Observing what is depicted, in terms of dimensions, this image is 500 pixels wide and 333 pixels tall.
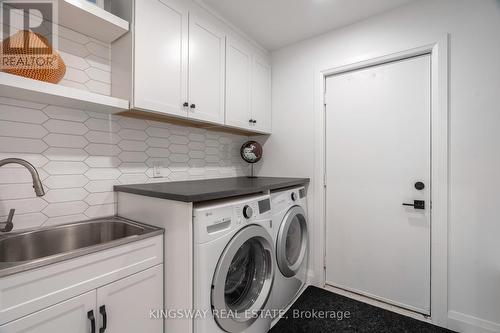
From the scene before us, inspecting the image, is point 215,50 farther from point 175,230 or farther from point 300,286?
point 300,286

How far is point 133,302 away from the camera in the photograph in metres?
1.12

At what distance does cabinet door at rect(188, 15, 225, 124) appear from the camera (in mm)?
1661

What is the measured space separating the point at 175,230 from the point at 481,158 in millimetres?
A: 2025

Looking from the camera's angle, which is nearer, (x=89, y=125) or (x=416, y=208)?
(x=89, y=125)

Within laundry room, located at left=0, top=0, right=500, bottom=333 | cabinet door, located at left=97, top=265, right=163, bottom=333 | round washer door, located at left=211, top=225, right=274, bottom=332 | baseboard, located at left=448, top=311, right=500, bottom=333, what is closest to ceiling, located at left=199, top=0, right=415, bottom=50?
laundry room, located at left=0, top=0, right=500, bottom=333

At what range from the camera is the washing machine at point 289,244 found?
5.48 feet

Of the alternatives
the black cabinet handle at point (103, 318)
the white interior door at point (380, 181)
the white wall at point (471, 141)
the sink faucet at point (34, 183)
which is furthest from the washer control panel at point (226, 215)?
the white wall at point (471, 141)

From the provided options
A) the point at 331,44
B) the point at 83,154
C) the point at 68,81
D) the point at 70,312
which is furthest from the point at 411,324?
the point at 68,81

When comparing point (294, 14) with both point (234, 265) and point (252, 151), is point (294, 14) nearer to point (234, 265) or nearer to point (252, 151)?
point (252, 151)

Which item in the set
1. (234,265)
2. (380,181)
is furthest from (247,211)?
(380,181)

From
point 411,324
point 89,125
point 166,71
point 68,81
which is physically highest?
point 166,71

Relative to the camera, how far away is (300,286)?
2.03m

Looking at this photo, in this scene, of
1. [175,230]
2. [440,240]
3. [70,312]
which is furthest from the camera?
[440,240]

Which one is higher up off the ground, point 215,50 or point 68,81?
point 215,50
